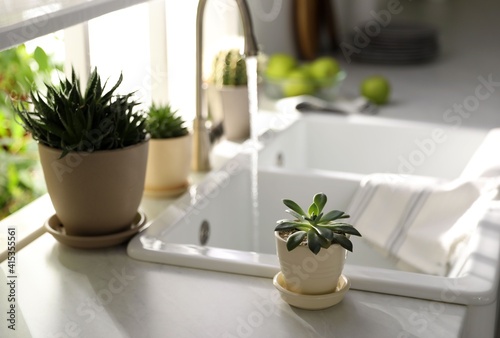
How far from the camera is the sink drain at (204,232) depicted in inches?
54.9

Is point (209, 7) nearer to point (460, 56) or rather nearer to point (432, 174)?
point (432, 174)

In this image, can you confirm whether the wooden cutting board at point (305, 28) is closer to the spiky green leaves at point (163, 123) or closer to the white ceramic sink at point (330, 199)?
the white ceramic sink at point (330, 199)

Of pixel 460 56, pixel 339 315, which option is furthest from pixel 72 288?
pixel 460 56

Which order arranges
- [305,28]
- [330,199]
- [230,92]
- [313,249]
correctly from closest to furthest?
[313,249] < [330,199] < [230,92] < [305,28]

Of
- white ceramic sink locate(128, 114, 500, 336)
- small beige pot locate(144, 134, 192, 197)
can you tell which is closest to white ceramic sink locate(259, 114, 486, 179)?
white ceramic sink locate(128, 114, 500, 336)

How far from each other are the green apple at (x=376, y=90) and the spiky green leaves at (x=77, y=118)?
3.34 ft

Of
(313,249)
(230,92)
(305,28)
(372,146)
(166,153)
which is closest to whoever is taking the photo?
(313,249)

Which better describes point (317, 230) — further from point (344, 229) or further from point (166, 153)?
point (166, 153)

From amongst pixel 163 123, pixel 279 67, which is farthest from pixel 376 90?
pixel 163 123

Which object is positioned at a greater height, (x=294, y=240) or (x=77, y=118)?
(x=77, y=118)

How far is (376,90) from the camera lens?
2.04 meters

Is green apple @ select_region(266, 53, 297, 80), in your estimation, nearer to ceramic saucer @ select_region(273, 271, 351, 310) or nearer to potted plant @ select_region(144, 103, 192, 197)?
potted plant @ select_region(144, 103, 192, 197)

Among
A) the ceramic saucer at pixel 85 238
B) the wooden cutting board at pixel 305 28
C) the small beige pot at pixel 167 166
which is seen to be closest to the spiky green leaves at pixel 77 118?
the ceramic saucer at pixel 85 238

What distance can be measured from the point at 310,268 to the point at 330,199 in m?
0.53
